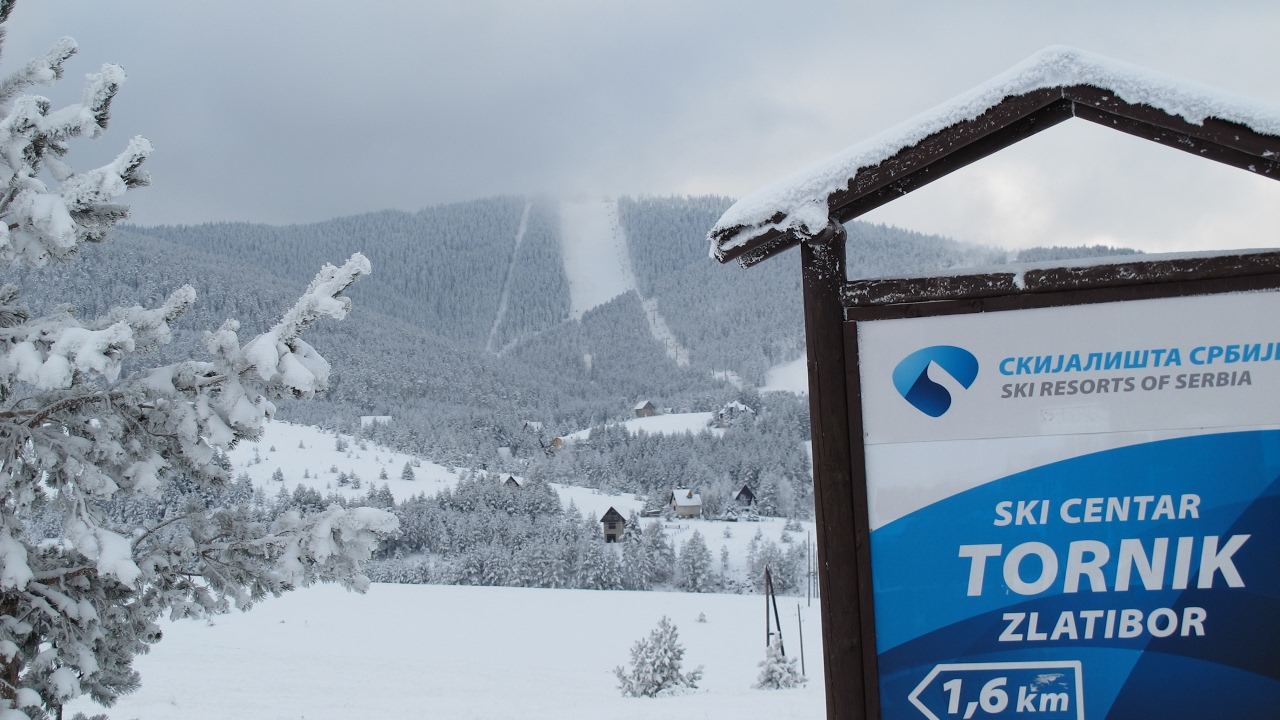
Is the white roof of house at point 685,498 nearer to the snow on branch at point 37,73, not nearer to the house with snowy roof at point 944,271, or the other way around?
the snow on branch at point 37,73

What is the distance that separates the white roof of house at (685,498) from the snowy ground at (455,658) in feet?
90.6

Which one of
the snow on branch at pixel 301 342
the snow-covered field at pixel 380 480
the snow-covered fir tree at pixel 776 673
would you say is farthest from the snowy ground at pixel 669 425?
the snow on branch at pixel 301 342

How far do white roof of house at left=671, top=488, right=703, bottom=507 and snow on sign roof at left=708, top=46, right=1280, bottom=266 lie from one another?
76.0 meters

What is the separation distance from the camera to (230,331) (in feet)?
13.3

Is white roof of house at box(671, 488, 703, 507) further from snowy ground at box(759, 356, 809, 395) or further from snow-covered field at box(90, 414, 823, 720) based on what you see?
snowy ground at box(759, 356, 809, 395)

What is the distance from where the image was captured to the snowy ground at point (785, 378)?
492 ft

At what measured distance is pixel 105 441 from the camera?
13.2 ft

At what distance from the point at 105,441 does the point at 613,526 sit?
66887 mm

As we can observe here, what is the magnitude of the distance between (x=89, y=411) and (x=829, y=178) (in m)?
3.84

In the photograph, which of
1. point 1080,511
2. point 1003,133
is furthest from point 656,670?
point 1003,133

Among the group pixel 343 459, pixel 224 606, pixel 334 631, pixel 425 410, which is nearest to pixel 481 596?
pixel 334 631

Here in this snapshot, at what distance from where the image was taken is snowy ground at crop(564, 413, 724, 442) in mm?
109562

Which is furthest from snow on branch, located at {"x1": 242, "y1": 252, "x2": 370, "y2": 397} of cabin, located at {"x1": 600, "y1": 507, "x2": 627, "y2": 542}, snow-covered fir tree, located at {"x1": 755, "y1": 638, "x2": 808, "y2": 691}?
cabin, located at {"x1": 600, "y1": 507, "x2": 627, "y2": 542}

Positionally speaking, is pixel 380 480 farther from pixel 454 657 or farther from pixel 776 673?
pixel 776 673
